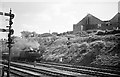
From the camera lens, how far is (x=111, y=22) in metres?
40.4

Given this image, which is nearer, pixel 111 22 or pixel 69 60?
pixel 69 60

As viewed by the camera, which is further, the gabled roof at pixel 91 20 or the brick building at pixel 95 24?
the gabled roof at pixel 91 20

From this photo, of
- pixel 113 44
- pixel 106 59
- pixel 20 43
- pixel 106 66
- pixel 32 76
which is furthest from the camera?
pixel 20 43

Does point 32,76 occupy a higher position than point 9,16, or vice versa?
point 9,16

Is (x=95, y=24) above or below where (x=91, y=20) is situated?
below

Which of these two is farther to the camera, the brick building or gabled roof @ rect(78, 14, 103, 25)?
gabled roof @ rect(78, 14, 103, 25)

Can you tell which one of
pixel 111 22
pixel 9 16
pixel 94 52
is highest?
pixel 111 22

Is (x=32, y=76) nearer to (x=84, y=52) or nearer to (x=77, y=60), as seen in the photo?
(x=77, y=60)

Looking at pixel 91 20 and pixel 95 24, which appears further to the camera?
pixel 91 20

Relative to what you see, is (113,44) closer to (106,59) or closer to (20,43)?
(106,59)

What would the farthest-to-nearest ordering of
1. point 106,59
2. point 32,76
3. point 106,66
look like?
point 106,59 → point 106,66 → point 32,76

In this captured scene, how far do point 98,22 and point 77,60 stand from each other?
2447cm

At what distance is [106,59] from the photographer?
18297mm

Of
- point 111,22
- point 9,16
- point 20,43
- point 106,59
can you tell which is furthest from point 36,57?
point 111,22
